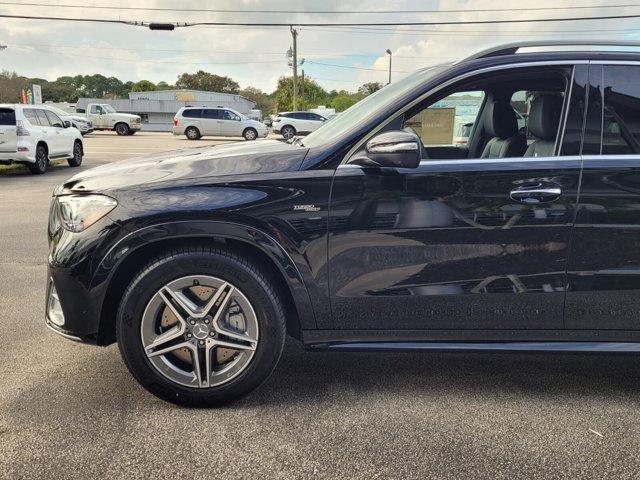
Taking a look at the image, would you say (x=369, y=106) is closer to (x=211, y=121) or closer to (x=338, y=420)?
(x=338, y=420)

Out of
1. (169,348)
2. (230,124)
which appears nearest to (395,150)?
(169,348)

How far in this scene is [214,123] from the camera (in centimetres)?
3077

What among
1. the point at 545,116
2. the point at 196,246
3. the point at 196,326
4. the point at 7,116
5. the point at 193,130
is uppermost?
the point at 193,130

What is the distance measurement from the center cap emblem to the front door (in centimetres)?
67

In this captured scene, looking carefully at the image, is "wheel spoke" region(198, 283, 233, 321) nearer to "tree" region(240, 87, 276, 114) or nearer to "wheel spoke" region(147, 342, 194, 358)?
"wheel spoke" region(147, 342, 194, 358)

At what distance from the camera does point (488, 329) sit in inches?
112

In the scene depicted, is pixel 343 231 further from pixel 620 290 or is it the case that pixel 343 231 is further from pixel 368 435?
pixel 620 290

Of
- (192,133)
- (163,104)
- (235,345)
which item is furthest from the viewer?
(163,104)

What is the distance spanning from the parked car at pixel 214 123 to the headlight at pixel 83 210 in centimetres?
2842

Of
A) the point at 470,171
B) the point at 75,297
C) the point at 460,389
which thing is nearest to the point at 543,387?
the point at 460,389

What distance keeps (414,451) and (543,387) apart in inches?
41.9

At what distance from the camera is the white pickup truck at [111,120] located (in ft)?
114

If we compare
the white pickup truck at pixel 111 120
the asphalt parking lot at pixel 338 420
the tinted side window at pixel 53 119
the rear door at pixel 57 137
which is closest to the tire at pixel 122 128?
the white pickup truck at pixel 111 120

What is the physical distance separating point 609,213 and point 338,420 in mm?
1692
